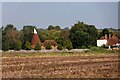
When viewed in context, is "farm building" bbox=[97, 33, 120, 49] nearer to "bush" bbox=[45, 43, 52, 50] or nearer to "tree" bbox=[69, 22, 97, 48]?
"tree" bbox=[69, 22, 97, 48]

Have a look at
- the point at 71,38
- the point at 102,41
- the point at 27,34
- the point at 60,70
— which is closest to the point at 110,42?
the point at 102,41

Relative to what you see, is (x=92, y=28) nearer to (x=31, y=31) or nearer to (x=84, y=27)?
(x=84, y=27)

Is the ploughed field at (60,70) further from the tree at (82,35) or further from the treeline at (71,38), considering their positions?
the tree at (82,35)

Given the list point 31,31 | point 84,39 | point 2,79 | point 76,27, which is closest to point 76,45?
point 84,39

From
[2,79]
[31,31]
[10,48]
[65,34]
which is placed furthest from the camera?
[65,34]

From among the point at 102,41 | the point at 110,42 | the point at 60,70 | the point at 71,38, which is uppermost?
the point at 71,38

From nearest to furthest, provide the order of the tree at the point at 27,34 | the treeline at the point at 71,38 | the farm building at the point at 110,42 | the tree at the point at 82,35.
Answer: the treeline at the point at 71,38 < the farm building at the point at 110,42 < the tree at the point at 82,35 < the tree at the point at 27,34

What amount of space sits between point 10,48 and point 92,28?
24.3 meters

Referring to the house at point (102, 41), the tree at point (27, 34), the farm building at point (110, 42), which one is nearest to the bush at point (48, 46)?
the tree at point (27, 34)

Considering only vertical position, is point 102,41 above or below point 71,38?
below

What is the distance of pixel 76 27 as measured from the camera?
74875 mm

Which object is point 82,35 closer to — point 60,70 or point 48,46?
point 48,46

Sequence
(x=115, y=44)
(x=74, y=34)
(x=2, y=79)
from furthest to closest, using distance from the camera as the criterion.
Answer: (x=74, y=34) < (x=115, y=44) < (x=2, y=79)

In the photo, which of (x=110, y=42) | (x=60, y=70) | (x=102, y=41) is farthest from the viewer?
(x=102, y=41)
